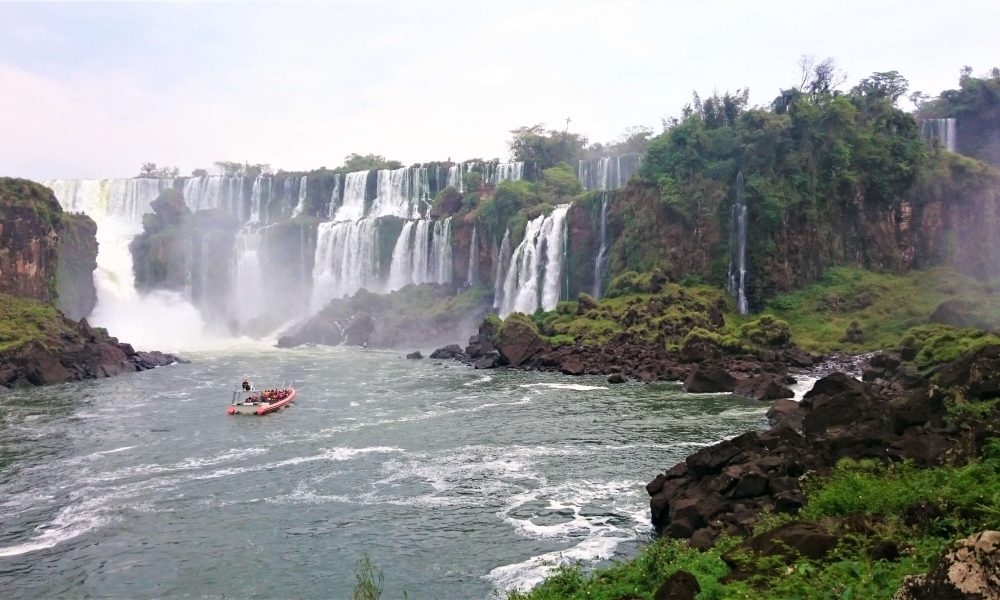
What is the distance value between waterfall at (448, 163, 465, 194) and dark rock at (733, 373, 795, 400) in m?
61.9

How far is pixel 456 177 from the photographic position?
309 ft

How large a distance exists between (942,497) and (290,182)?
319ft

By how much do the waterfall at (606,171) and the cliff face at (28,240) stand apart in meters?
52.8

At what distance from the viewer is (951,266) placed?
5525cm

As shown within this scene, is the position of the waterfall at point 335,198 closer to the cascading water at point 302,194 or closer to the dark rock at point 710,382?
the cascading water at point 302,194

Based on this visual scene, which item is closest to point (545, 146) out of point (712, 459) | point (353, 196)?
point (353, 196)

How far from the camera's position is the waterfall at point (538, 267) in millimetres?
64625

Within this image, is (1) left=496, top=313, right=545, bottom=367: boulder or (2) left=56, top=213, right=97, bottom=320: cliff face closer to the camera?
(1) left=496, top=313, right=545, bottom=367: boulder

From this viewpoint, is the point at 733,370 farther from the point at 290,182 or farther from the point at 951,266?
the point at 290,182

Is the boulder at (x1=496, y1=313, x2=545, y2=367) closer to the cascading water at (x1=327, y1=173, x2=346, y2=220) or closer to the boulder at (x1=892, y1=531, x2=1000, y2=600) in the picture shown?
the boulder at (x1=892, y1=531, x2=1000, y2=600)

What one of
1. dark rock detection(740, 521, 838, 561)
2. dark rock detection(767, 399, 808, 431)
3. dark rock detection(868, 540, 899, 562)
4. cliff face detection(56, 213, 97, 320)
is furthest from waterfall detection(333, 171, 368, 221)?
dark rock detection(868, 540, 899, 562)

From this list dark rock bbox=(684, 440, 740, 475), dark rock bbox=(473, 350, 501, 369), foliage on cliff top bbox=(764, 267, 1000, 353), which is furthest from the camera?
dark rock bbox=(473, 350, 501, 369)

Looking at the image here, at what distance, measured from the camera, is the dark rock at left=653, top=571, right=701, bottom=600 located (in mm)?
10094

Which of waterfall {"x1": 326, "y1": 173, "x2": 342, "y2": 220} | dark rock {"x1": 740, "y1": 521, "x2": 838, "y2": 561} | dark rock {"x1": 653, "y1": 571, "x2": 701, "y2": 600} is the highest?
waterfall {"x1": 326, "y1": 173, "x2": 342, "y2": 220}
